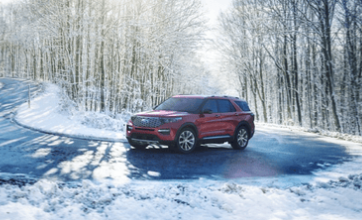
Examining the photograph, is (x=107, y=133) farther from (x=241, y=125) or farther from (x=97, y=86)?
(x=97, y=86)

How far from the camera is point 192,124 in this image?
10.8 m

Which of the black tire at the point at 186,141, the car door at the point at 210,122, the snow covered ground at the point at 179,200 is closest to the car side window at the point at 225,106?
the car door at the point at 210,122

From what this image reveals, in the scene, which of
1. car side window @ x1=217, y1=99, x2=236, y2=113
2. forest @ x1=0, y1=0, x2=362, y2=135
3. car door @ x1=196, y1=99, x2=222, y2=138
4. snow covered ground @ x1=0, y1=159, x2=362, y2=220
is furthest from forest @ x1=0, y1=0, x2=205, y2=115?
snow covered ground @ x1=0, y1=159, x2=362, y2=220

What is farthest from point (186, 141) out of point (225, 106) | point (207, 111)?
point (225, 106)

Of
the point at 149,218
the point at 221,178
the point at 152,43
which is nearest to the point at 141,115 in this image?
the point at 221,178

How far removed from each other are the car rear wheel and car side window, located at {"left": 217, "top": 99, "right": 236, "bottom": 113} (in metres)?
0.76

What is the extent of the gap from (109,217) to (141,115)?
230 inches

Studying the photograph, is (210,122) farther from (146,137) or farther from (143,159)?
(143,159)

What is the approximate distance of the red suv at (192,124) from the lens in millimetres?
10438

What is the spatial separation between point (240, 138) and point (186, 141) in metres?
2.50

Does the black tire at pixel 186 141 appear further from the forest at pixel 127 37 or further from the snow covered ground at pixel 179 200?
the forest at pixel 127 37

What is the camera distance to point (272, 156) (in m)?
11.4

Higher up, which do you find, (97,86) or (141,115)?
(97,86)

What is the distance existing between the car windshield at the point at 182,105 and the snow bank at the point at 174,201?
174 inches
